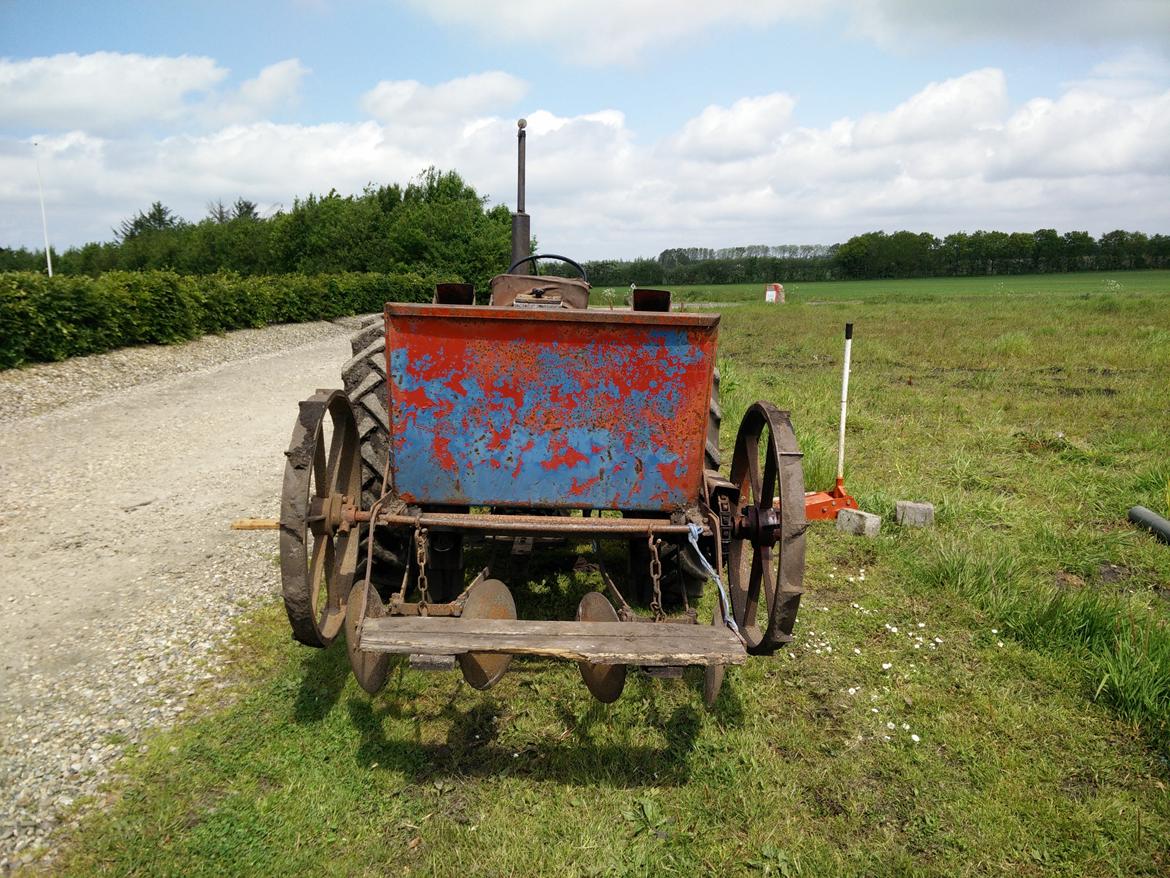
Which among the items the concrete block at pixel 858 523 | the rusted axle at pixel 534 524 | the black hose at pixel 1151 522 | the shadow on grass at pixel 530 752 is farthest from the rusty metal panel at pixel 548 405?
the black hose at pixel 1151 522

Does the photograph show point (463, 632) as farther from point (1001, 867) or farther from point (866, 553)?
point (866, 553)

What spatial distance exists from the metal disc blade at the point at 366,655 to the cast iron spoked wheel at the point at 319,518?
12 centimetres

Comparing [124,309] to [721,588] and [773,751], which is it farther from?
[773,751]

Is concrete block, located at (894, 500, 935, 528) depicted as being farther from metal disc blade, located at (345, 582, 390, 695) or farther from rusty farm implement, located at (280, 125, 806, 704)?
metal disc blade, located at (345, 582, 390, 695)

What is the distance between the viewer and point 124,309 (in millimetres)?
13141

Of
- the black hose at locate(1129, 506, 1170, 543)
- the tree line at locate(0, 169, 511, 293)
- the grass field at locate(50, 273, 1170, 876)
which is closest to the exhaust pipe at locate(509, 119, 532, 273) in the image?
the grass field at locate(50, 273, 1170, 876)

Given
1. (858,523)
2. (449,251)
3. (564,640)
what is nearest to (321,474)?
(564,640)

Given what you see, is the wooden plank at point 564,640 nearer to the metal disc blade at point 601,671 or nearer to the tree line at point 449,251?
the metal disc blade at point 601,671

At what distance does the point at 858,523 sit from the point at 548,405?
301 cm

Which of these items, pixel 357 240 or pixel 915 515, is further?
pixel 357 240

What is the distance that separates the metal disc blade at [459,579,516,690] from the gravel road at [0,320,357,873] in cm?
132

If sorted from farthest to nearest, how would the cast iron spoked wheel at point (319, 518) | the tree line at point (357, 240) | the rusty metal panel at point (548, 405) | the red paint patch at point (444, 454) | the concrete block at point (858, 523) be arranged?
the tree line at point (357, 240)
the concrete block at point (858, 523)
the red paint patch at point (444, 454)
the rusty metal panel at point (548, 405)
the cast iron spoked wheel at point (319, 518)

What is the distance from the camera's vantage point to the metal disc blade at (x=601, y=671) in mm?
2770

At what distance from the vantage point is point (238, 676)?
3.42 meters
